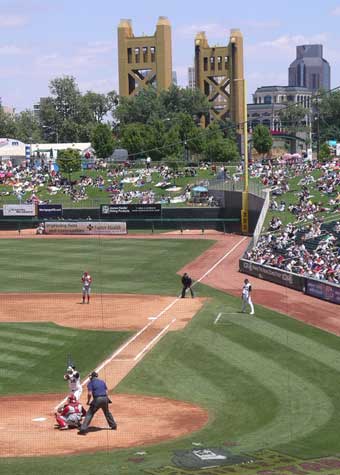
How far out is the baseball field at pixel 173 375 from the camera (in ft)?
56.0

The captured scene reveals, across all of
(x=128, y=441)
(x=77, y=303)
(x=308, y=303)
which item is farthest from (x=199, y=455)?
(x=77, y=303)

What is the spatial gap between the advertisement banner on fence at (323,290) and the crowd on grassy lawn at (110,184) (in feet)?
112

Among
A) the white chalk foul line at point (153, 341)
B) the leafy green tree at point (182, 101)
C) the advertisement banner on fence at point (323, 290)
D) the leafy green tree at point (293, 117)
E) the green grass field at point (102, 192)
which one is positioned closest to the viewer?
the white chalk foul line at point (153, 341)

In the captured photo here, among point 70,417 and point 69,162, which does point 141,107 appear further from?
point 70,417

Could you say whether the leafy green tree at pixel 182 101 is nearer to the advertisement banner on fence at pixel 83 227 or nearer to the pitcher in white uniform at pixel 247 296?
the advertisement banner on fence at pixel 83 227

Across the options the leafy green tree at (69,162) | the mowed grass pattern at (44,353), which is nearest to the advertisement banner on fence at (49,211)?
the leafy green tree at (69,162)

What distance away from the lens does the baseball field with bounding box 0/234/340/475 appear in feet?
56.0

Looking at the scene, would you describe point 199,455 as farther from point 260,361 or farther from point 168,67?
point 168,67

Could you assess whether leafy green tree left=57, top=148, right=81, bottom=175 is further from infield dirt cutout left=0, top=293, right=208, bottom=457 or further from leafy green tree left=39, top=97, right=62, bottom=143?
leafy green tree left=39, top=97, right=62, bottom=143

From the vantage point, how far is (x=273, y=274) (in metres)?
42.7

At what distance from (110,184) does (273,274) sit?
1666 inches

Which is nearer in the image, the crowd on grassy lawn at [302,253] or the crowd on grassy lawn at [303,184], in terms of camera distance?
the crowd on grassy lawn at [302,253]

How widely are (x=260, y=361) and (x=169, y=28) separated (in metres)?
103

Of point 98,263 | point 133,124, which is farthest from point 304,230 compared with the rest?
point 133,124
